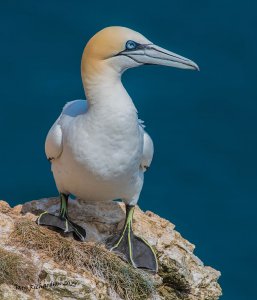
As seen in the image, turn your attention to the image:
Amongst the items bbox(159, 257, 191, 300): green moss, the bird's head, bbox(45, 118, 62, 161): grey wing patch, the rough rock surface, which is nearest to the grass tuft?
the rough rock surface

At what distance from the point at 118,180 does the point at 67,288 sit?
1.13 meters

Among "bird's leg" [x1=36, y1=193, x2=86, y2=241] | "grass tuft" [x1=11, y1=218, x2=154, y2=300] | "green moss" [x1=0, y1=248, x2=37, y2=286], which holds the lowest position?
"green moss" [x1=0, y1=248, x2=37, y2=286]

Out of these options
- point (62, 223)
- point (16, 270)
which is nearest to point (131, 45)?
point (62, 223)

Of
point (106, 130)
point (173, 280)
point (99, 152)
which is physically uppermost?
point (106, 130)

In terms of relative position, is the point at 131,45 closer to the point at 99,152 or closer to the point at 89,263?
the point at 99,152

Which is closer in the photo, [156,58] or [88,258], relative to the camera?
[88,258]

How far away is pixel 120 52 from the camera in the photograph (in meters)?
8.38

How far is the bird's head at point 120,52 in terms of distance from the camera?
835 cm

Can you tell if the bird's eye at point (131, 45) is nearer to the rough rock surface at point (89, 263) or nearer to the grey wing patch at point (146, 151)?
the grey wing patch at point (146, 151)

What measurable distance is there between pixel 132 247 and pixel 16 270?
142 centimetres

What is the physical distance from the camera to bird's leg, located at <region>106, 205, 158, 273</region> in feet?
28.8

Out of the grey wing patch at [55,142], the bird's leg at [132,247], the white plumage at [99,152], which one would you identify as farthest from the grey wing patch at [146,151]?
the grey wing patch at [55,142]

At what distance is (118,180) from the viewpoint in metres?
8.59

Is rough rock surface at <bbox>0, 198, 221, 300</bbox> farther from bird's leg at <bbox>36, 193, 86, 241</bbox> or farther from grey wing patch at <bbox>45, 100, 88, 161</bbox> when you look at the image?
grey wing patch at <bbox>45, 100, 88, 161</bbox>
